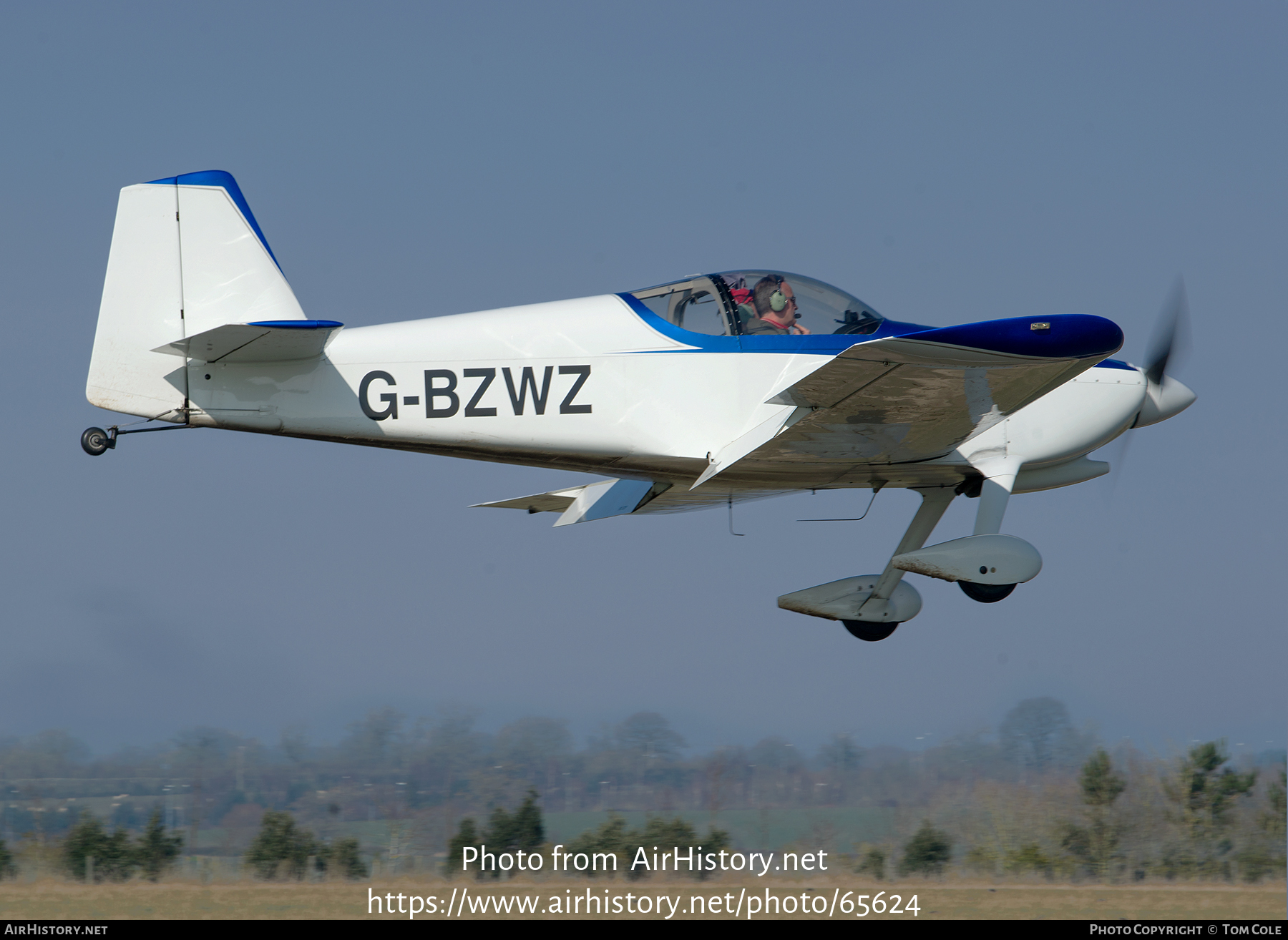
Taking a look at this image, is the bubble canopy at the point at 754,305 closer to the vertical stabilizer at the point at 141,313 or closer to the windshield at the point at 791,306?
the windshield at the point at 791,306

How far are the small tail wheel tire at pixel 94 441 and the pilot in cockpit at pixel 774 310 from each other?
4.35 metres

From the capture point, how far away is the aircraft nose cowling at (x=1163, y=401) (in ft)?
32.9

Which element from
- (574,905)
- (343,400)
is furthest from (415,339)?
(574,905)

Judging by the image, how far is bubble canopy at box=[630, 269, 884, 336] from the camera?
8867 millimetres

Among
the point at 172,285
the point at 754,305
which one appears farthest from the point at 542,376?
the point at 172,285

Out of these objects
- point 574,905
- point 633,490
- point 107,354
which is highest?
point 107,354

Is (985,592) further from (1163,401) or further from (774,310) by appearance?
(774,310)

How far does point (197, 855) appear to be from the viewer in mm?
7664

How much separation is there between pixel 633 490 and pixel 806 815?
3747mm

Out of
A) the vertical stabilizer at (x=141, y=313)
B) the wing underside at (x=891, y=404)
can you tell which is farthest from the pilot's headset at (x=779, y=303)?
the vertical stabilizer at (x=141, y=313)

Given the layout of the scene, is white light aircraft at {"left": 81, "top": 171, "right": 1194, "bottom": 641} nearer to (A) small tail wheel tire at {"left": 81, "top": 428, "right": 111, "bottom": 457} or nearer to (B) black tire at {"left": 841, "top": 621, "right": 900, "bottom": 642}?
(A) small tail wheel tire at {"left": 81, "top": 428, "right": 111, "bottom": 457}

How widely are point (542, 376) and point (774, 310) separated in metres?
1.71

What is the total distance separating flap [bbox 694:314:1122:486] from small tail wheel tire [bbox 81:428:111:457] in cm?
395
